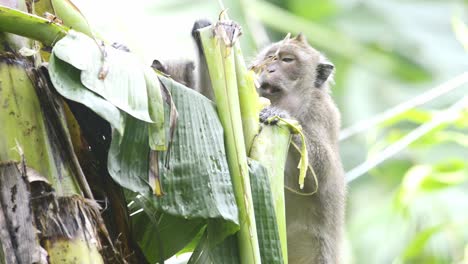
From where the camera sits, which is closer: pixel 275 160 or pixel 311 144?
pixel 275 160

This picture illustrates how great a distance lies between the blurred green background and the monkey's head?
0.36m

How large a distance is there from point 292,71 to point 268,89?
0.25 meters

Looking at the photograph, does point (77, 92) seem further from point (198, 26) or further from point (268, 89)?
point (268, 89)

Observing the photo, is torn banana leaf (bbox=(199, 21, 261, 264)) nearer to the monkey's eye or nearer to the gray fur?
the gray fur

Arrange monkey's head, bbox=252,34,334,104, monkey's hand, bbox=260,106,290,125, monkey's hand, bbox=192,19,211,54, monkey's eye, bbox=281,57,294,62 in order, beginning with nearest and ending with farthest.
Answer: monkey's hand, bbox=260,106,290,125, monkey's hand, bbox=192,19,211,54, monkey's head, bbox=252,34,334,104, monkey's eye, bbox=281,57,294,62

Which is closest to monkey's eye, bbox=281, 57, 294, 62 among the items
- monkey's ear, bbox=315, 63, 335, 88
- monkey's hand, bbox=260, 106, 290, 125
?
monkey's ear, bbox=315, 63, 335, 88

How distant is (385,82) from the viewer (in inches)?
302

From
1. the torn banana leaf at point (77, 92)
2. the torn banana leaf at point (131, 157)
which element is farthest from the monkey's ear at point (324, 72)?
the torn banana leaf at point (77, 92)

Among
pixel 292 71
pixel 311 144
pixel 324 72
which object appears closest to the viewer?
pixel 311 144

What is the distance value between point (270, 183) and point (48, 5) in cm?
79

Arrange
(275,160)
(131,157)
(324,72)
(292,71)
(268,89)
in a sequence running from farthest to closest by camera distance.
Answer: (324,72) < (292,71) < (268,89) < (275,160) < (131,157)

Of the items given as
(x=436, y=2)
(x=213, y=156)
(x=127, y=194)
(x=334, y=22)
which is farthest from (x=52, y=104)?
(x=436, y=2)

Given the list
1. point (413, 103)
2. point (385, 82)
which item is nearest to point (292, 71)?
point (413, 103)

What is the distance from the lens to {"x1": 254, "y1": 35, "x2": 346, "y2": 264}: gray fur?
3.71 m
